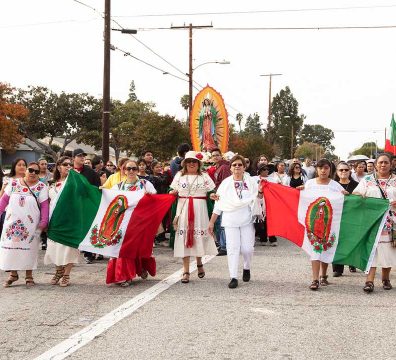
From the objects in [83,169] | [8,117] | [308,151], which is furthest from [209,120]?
[308,151]

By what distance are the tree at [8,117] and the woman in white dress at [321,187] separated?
44.7 metres

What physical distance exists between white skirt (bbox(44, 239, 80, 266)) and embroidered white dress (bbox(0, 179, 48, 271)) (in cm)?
22

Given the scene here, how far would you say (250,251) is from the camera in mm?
9156

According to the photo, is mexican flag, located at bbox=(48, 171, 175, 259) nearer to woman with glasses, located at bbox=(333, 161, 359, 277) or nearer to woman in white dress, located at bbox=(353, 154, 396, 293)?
woman with glasses, located at bbox=(333, 161, 359, 277)

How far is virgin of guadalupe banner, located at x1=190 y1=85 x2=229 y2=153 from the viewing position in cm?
2211

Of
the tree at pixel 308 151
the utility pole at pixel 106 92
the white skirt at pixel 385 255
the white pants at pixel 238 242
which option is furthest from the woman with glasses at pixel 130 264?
the tree at pixel 308 151

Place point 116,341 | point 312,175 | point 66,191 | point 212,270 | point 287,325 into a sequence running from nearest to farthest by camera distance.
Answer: point 116,341 → point 287,325 → point 66,191 → point 212,270 → point 312,175

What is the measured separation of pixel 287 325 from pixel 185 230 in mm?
3064

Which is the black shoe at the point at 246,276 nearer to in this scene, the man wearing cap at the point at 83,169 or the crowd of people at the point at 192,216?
the crowd of people at the point at 192,216

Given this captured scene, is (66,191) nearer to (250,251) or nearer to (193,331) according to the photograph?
(250,251)

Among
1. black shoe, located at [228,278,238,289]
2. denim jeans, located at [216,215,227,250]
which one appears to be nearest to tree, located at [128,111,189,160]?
denim jeans, located at [216,215,227,250]

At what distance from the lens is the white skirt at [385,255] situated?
8.52m

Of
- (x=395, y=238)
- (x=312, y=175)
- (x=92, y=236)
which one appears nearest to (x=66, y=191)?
(x=92, y=236)

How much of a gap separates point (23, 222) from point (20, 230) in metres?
0.11
